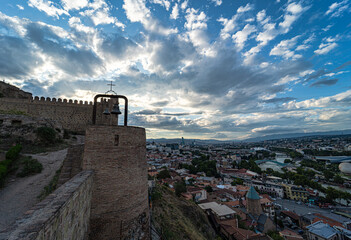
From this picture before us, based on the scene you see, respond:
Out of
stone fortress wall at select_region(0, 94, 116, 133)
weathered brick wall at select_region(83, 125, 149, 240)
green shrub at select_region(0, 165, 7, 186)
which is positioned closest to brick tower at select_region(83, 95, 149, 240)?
weathered brick wall at select_region(83, 125, 149, 240)

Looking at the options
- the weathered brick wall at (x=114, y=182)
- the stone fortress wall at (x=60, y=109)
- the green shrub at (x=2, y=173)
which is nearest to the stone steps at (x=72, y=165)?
the weathered brick wall at (x=114, y=182)

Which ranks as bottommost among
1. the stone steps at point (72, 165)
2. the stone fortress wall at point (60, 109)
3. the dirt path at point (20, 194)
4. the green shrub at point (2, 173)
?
the dirt path at point (20, 194)

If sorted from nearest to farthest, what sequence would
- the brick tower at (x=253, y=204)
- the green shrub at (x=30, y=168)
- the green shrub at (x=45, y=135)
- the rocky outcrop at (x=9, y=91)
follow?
1. the green shrub at (x=30, y=168)
2. the green shrub at (x=45, y=135)
3. the rocky outcrop at (x=9, y=91)
4. the brick tower at (x=253, y=204)

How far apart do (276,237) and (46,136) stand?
29742mm

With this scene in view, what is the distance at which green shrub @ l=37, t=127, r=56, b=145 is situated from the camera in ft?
52.4

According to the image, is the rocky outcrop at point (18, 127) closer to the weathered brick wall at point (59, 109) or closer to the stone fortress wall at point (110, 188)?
the weathered brick wall at point (59, 109)

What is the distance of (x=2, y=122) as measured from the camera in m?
15.8

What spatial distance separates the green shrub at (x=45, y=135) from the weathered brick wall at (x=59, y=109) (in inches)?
330

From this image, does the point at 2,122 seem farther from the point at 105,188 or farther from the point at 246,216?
the point at 246,216

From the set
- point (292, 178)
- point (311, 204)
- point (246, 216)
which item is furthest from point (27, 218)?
point (292, 178)

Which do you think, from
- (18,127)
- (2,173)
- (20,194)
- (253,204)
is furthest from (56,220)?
(253,204)

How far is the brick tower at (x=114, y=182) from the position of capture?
16.2 ft

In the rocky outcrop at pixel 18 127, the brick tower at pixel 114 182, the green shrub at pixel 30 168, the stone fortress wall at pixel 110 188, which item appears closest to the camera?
the stone fortress wall at pixel 110 188

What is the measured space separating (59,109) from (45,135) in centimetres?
973
